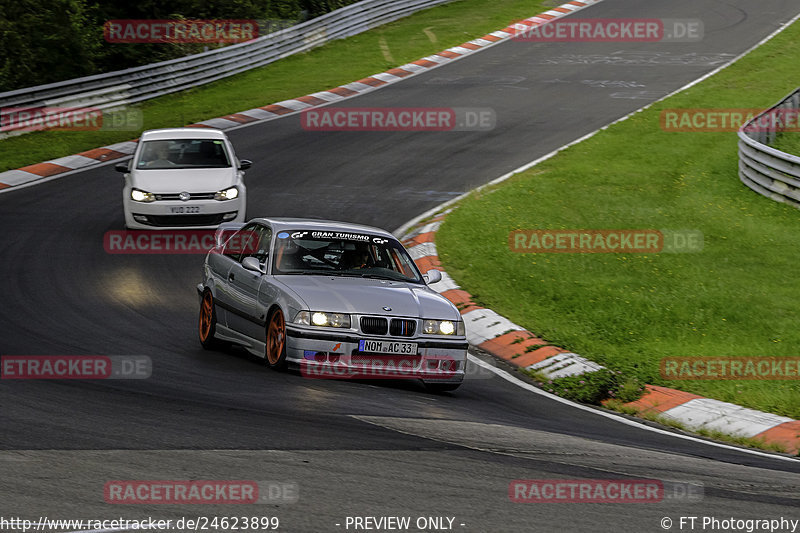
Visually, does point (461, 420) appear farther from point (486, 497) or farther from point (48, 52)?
point (48, 52)

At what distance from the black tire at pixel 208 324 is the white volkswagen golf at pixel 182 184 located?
5375 millimetres

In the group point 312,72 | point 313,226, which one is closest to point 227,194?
point 313,226

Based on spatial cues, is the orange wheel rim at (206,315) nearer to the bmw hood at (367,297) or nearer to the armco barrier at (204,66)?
the bmw hood at (367,297)

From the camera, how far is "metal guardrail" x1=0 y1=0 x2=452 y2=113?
26.3 meters

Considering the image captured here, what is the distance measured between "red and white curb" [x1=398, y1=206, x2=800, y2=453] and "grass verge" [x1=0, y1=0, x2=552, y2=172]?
481 inches

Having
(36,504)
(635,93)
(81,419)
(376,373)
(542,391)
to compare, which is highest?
(36,504)

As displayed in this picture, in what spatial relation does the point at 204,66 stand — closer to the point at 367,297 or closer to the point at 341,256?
the point at 341,256

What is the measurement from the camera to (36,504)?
5.44 m

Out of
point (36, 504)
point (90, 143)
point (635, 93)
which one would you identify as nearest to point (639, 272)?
point (36, 504)

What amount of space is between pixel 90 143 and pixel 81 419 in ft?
59.9

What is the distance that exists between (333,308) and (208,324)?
7.42 feet

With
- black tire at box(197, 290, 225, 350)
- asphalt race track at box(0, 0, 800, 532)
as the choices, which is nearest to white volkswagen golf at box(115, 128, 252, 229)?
asphalt race track at box(0, 0, 800, 532)

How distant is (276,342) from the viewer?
9859mm

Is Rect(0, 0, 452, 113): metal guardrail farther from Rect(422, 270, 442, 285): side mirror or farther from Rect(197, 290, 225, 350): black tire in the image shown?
Rect(422, 270, 442, 285): side mirror
